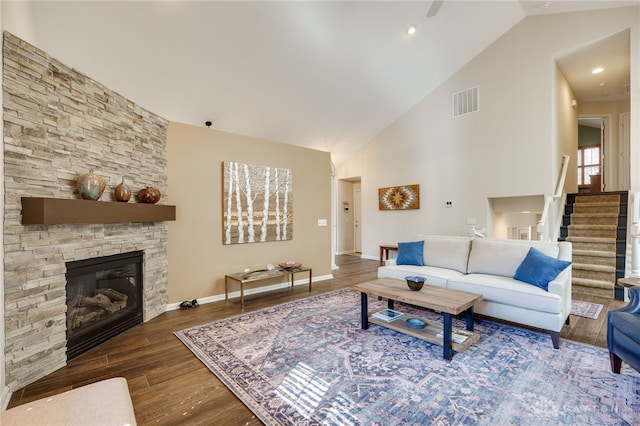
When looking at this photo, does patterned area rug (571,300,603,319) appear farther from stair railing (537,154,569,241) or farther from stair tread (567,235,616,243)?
stair tread (567,235,616,243)

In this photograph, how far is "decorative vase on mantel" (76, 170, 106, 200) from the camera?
2541mm

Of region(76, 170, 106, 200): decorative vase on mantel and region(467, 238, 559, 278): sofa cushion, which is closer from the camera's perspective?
region(76, 170, 106, 200): decorative vase on mantel

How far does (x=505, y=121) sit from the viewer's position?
5.70 meters

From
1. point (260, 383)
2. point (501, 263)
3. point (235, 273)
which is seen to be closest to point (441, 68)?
point (501, 263)

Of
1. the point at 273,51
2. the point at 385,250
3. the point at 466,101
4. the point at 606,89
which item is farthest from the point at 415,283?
the point at 606,89

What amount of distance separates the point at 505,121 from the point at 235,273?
5681 millimetres

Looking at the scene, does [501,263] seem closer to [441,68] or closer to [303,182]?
[303,182]

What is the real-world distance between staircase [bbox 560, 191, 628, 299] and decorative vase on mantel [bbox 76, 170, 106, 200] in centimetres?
639

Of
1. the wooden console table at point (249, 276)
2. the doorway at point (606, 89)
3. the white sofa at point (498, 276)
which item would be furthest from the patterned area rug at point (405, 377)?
the doorway at point (606, 89)

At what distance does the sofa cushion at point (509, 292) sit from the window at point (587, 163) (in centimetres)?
877

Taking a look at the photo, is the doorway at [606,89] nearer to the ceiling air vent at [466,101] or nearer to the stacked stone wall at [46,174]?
the ceiling air vent at [466,101]

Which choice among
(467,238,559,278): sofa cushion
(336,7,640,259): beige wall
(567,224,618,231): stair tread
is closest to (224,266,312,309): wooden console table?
(467,238,559,278): sofa cushion

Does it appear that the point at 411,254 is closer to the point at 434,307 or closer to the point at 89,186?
the point at 434,307

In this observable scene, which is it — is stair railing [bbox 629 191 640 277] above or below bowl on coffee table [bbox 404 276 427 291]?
above
